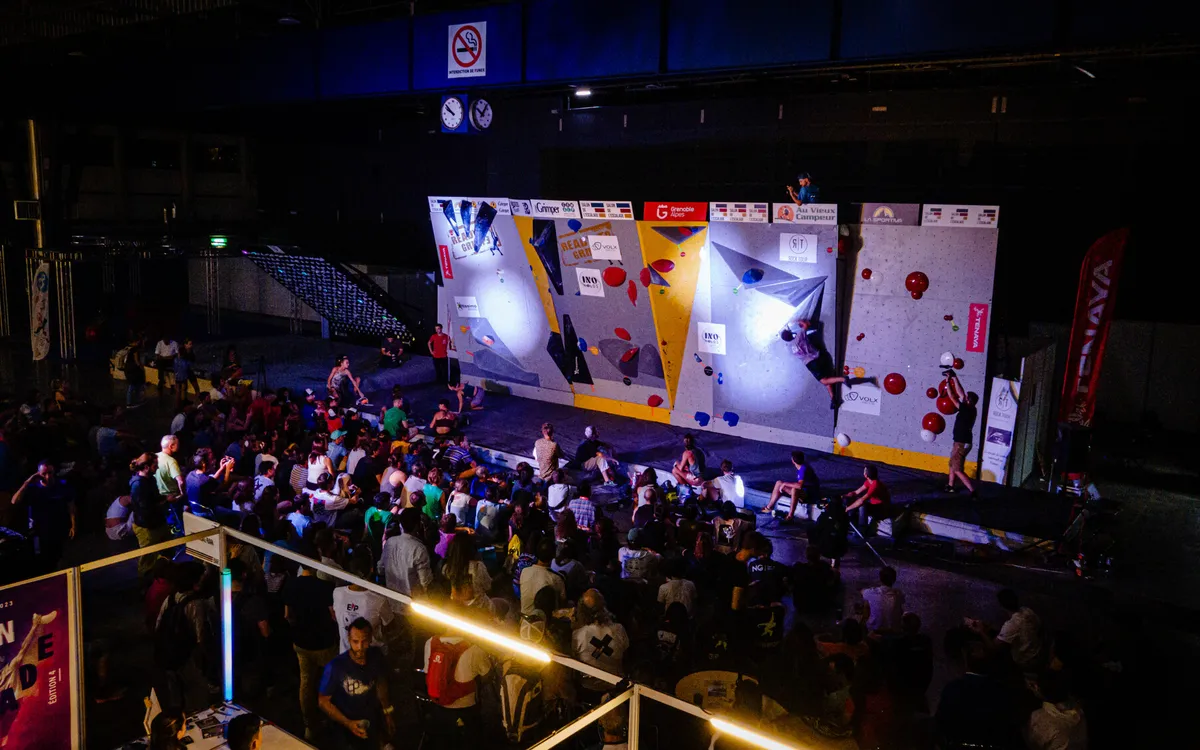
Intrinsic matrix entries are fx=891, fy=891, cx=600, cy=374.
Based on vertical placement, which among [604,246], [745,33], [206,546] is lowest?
[206,546]

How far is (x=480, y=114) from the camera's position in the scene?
14344mm

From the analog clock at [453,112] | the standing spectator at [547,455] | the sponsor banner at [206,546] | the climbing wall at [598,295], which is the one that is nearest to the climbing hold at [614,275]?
the climbing wall at [598,295]

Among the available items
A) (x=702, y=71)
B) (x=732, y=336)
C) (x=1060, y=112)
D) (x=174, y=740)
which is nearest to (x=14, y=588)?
(x=174, y=740)

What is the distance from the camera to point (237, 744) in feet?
17.4

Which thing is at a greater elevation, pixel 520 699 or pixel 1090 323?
pixel 1090 323

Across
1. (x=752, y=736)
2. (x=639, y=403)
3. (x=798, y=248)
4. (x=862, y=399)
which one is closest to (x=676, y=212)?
(x=798, y=248)

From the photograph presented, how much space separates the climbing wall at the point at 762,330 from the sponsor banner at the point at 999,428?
2.51m

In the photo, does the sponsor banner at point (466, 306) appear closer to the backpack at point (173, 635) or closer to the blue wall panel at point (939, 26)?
the blue wall panel at point (939, 26)

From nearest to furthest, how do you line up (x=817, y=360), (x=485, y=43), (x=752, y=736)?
(x=752, y=736) → (x=485, y=43) → (x=817, y=360)

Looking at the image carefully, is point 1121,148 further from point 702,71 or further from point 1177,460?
point 702,71

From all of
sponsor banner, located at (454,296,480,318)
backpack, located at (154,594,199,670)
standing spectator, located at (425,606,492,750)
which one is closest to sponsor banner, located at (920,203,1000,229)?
sponsor banner, located at (454,296,480,318)

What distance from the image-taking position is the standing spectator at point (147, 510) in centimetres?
907

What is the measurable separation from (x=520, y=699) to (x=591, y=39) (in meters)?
8.95

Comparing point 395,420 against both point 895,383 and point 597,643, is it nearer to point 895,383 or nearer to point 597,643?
point 895,383
